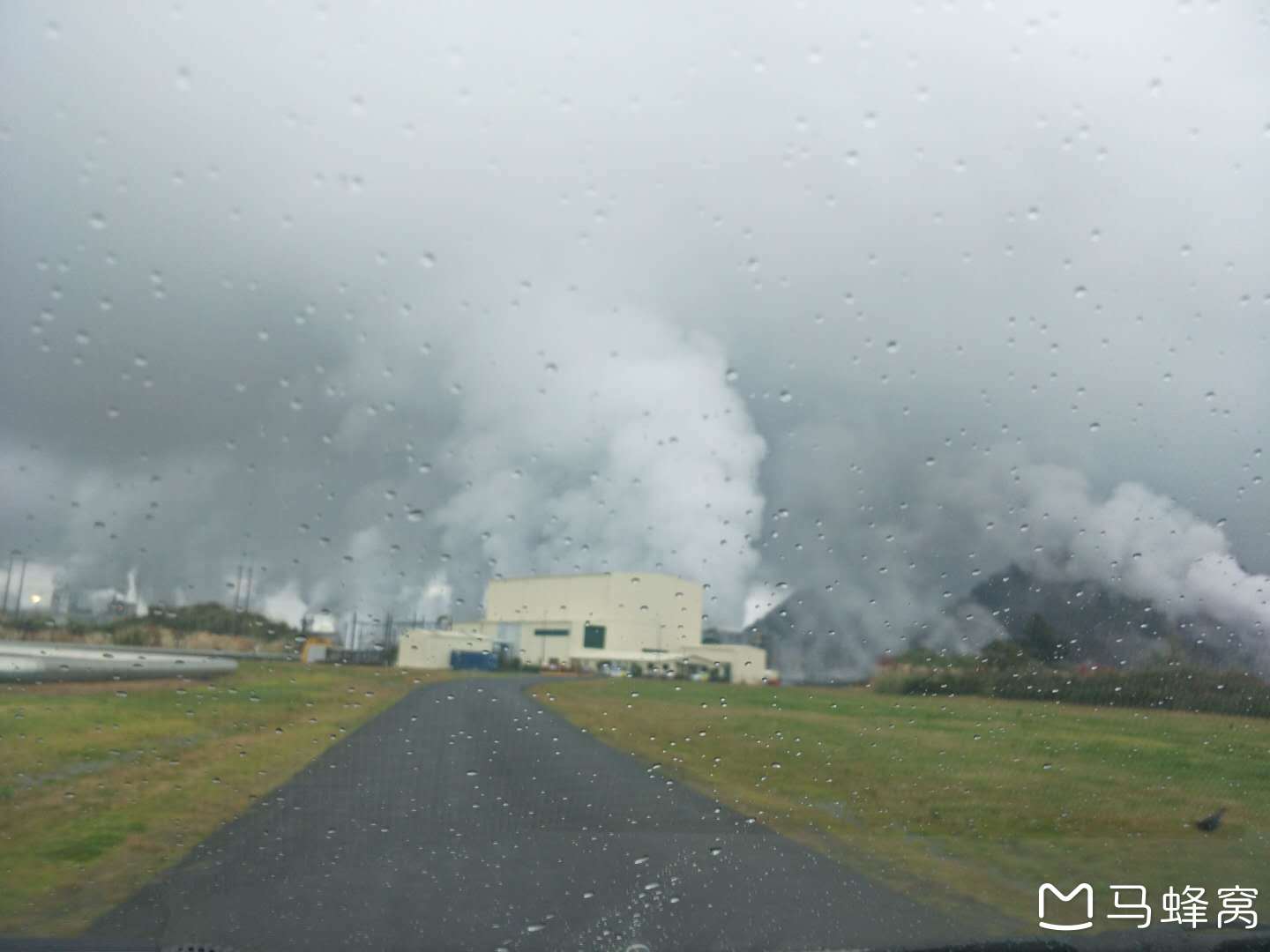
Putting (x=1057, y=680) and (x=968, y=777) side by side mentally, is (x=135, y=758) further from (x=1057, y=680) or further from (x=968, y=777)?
(x=1057, y=680)

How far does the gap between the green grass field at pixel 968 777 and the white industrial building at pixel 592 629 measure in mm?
166

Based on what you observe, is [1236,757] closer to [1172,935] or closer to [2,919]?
[1172,935]

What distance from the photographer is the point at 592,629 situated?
6.95m

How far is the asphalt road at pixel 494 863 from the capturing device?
590 cm

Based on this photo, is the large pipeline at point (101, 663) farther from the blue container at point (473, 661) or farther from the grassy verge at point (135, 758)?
the blue container at point (473, 661)

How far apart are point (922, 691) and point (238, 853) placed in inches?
174

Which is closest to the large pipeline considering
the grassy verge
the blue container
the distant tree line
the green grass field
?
the grassy verge

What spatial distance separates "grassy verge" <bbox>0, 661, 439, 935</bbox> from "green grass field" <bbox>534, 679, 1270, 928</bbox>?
4.94 ft

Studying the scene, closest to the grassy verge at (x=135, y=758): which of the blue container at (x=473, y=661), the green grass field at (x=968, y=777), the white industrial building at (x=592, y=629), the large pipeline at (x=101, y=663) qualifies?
the large pipeline at (x=101, y=663)

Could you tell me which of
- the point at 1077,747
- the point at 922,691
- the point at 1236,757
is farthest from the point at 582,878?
the point at 1236,757

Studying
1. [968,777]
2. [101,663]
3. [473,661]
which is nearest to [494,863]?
[473,661]

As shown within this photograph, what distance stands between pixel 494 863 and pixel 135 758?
2.17 m

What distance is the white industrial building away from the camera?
265 inches

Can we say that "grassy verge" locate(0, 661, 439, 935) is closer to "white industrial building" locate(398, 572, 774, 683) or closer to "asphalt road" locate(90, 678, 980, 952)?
"asphalt road" locate(90, 678, 980, 952)
